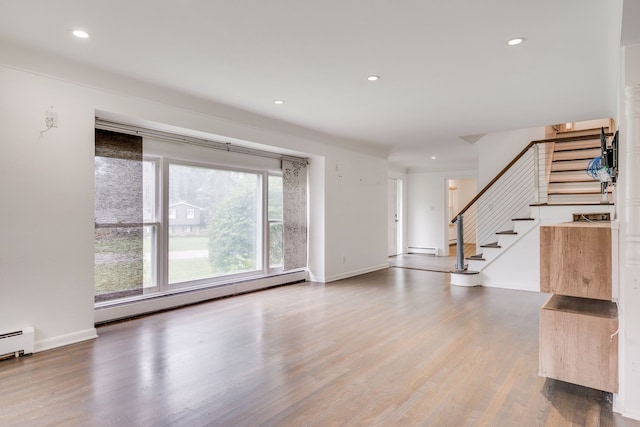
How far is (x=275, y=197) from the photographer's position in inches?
244

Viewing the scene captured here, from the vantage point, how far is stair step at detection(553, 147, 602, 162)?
20.6ft

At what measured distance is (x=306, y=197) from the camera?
655 cm

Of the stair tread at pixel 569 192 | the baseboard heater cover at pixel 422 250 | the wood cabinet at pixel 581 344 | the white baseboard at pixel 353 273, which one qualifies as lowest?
the white baseboard at pixel 353 273

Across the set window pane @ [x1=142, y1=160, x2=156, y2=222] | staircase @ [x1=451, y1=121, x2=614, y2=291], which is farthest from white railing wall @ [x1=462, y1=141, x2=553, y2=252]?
window pane @ [x1=142, y1=160, x2=156, y2=222]

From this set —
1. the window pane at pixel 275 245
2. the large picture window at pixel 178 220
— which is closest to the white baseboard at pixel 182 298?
the large picture window at pixel 178 220

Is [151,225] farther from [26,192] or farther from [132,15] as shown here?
[132,15]

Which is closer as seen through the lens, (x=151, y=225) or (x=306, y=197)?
(x=151, y=225)

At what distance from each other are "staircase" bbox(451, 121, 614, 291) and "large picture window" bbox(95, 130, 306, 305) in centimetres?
302

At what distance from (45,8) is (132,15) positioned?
0.53m

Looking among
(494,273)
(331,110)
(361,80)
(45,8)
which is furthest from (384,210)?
(45,8)

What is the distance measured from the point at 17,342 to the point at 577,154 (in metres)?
7.92

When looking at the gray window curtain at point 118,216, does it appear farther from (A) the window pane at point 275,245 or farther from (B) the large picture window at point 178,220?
(A) the window pane at point 275,245

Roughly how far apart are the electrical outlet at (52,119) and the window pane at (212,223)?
151 centimetres

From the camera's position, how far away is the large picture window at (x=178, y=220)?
4.02 meters
